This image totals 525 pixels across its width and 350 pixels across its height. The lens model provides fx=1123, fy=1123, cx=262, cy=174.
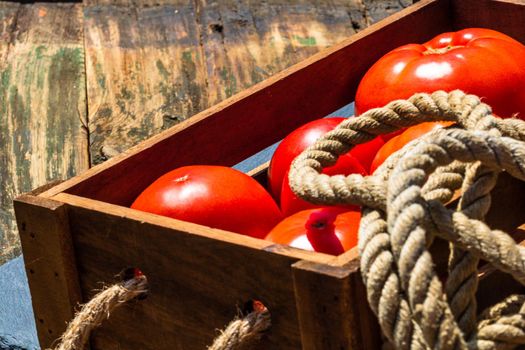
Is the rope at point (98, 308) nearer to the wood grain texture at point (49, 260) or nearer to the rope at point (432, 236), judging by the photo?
the wood grain texture at point (49, 260)

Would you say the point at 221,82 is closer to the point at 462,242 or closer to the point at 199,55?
the point at 199,55

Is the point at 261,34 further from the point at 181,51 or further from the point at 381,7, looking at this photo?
the point at 381,7

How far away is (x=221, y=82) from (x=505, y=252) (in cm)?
177

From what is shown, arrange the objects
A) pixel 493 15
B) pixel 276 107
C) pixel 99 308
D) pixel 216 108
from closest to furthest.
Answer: pixel 99 308 → pixel 216 108 → pixel 276 107 → pixel 493 15

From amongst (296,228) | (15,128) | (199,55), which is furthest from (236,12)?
(296,228)

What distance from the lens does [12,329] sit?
5.66 feet

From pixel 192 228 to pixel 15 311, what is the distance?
2.19 feet

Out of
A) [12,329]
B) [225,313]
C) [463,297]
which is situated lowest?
[12,329]

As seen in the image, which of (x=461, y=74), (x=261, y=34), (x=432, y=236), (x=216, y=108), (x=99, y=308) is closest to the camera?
(x=432, y=236)

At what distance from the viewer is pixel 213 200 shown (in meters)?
1.37

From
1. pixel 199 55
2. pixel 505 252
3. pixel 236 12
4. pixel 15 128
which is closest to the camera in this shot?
pixel 505 252

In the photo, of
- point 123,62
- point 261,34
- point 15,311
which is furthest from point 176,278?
point 261,34

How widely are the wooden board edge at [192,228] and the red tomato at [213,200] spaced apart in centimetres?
8

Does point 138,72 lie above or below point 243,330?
below
